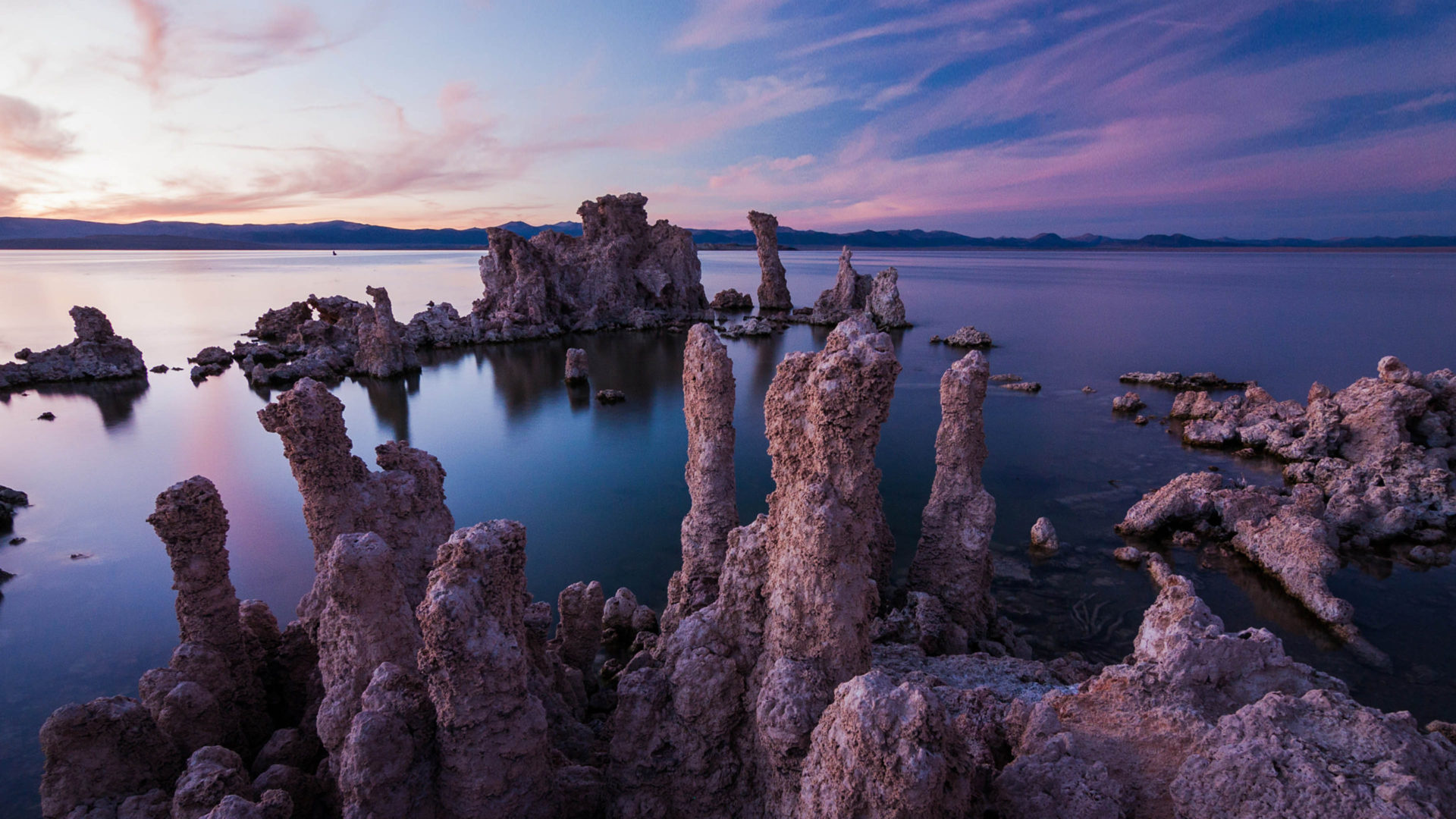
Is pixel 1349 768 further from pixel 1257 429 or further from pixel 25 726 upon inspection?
pixel 1257 429

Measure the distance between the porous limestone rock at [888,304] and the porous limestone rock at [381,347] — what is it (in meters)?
39.9

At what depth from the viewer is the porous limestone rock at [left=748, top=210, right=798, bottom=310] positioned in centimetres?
6556

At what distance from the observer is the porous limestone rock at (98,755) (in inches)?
245

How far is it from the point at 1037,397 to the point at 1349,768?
102 ft

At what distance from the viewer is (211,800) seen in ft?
18.9

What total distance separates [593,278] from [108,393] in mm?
32562

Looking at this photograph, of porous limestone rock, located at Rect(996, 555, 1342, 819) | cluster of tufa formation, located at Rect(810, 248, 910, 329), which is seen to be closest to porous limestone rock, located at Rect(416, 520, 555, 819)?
porous limestone rock, located at Rect(996, 555, 1342, 819)

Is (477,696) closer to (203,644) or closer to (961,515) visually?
(203,644)

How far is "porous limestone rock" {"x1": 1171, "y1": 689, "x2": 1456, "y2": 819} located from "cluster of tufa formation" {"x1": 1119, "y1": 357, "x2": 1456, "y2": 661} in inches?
412

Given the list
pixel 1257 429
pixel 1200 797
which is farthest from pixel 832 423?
pixel 1257 429

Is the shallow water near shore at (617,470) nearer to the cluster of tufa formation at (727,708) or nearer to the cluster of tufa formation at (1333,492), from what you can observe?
the cluster of tufa formation at (1333,492)

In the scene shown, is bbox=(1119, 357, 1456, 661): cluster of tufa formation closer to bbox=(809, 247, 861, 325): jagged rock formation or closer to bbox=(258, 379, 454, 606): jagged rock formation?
bbox=(258, 379, 454, 606): jagged rock formation

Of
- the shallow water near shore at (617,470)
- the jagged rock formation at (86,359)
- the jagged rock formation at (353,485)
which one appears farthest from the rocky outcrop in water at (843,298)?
the jagged rock formation at (353,485)

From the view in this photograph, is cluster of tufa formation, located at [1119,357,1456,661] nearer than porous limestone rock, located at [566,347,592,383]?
Yes
